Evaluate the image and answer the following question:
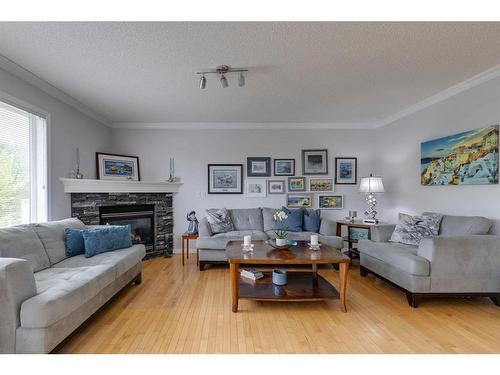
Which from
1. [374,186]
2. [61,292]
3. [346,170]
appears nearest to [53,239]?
[61,292]

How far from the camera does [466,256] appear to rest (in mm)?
2363

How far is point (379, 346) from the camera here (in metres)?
1.82

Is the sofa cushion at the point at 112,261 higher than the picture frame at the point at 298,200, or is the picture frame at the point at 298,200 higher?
the picture frame at the point at 298,200

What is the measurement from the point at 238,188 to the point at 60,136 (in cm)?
279

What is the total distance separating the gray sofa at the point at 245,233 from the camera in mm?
3664

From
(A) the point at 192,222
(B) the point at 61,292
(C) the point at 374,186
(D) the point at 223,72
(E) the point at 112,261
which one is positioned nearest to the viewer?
(B) the point at 61,292

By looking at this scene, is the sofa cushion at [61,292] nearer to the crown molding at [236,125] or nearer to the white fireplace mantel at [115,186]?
the white fireplace mantel at [115,186]

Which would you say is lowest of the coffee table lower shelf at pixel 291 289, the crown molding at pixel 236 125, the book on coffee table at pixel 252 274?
the coffee table lower shelf at pixel 291 289

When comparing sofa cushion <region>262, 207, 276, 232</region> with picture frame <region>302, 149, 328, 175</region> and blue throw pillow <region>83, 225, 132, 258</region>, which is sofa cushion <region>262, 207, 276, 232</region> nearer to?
picture frame <region>302, 149, 328, 175</region>

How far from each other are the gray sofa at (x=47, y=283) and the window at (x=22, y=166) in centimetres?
40

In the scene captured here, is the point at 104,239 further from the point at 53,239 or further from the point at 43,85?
the point at 43,85

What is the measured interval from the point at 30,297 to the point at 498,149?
438 centimetres

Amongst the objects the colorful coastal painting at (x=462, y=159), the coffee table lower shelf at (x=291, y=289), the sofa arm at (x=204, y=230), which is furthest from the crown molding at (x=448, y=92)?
the sofa arm at (x=204, y=230)

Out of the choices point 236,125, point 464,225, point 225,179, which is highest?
point 236,125
